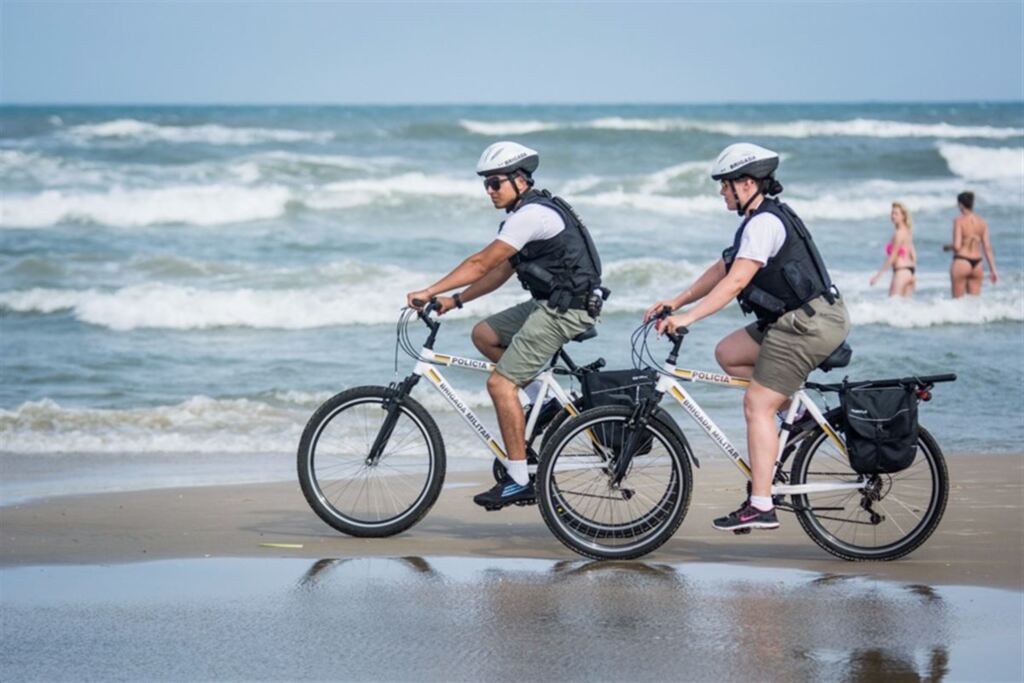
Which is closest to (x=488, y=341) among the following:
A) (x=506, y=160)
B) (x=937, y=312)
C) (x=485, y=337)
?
(x=485, y=337)

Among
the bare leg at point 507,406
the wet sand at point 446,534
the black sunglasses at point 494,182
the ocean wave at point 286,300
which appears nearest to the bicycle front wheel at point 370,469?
the wet sand at point 446,534

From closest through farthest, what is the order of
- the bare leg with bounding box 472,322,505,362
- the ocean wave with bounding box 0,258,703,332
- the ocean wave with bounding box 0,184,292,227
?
the bare leg with bounding box 472,322,505,362 → the ocean wave with bounding box 0,258,703,332 → the ocean wave with bounding box 0,184,292,227

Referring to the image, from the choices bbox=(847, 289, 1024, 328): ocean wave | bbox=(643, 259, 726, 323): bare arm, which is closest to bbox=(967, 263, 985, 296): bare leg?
bbox=(847, 289, 1024, 328): ocean wave

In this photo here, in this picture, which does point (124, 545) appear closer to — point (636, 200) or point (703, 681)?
point (703, 681)

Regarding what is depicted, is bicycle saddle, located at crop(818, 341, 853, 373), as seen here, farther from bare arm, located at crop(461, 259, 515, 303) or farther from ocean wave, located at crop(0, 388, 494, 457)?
ocean wave, located at crop(0, 388, 494, 457)

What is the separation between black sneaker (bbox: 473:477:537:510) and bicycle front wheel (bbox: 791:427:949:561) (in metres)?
1.27

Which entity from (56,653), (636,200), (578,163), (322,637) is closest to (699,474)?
(322,637)

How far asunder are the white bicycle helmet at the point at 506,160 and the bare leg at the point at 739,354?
1234 millimetres

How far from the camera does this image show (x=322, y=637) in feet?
18.8

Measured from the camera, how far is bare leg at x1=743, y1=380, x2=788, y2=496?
269 inches

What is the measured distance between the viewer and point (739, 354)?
7.02m

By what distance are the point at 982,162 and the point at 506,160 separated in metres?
37.4

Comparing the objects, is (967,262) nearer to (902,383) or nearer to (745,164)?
(902,383)

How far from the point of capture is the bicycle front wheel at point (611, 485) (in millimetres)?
7012
